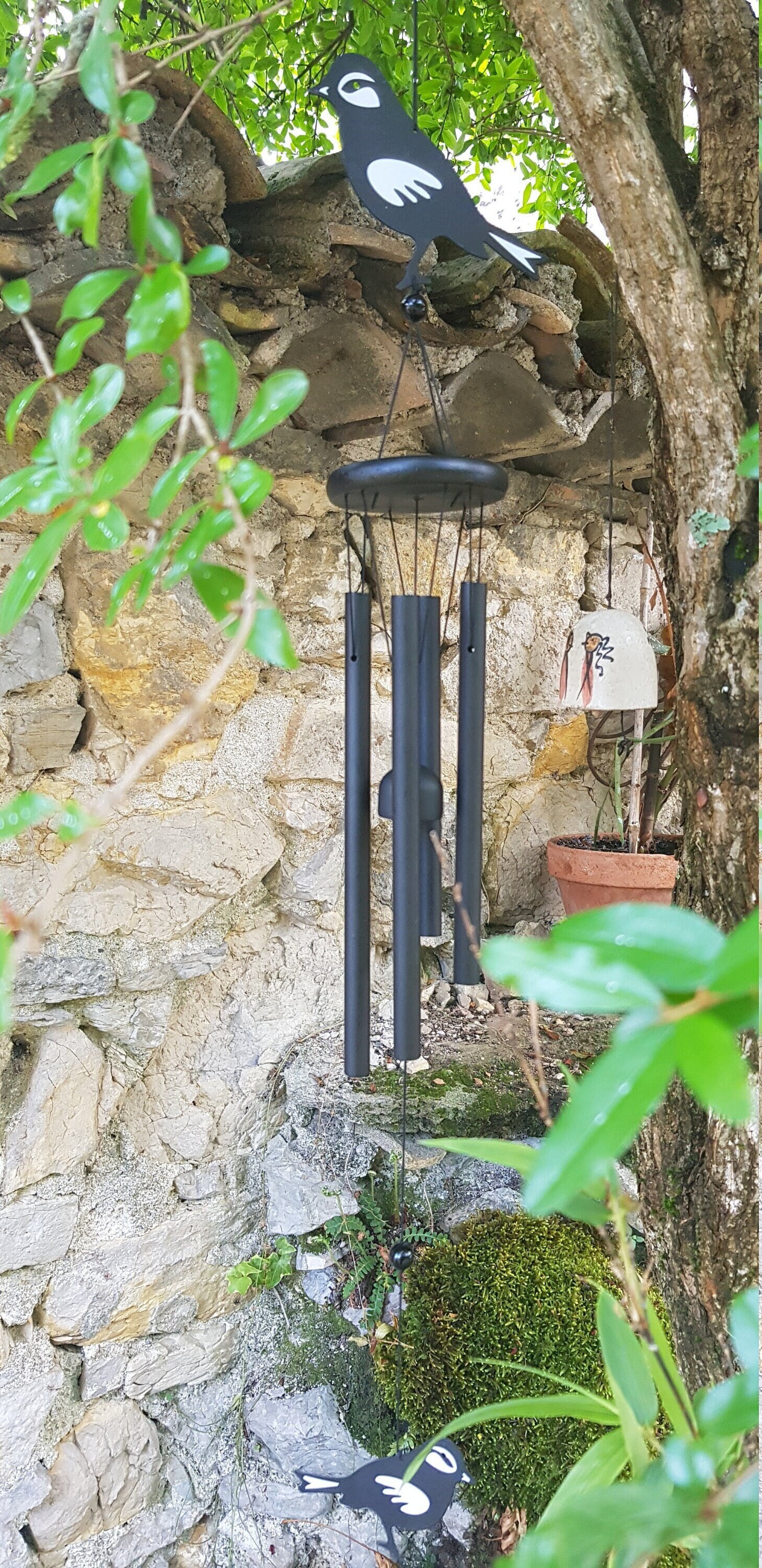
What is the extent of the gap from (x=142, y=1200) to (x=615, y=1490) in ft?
4.49

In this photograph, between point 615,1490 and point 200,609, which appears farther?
point 200,609

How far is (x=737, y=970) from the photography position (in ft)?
0.73

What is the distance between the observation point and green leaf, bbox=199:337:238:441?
38cm

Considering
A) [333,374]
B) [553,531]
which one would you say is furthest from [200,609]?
[553,531]

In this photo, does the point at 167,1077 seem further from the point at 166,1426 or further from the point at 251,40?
the point at 251,40

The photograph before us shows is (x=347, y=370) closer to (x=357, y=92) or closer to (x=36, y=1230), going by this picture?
(x=357, y=92)

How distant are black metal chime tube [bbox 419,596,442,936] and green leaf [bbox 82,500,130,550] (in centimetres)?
62

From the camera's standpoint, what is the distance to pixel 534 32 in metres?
0.75

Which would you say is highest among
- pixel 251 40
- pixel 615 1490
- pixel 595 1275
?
pixel 251 40

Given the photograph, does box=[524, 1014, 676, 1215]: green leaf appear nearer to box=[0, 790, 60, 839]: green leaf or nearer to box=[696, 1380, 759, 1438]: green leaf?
box=[696, 1380, 759, 1438]: green leaf

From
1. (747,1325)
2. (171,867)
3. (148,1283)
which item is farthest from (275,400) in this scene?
(148,1283)

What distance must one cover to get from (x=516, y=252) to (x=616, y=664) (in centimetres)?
56

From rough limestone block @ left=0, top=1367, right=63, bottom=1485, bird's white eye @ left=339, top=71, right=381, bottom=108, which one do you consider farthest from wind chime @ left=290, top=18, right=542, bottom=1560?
rough limestone block @ left=0, top=1367, right=63, bottom=1485

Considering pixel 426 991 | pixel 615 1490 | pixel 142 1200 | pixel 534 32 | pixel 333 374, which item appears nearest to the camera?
pixel 615 1490
